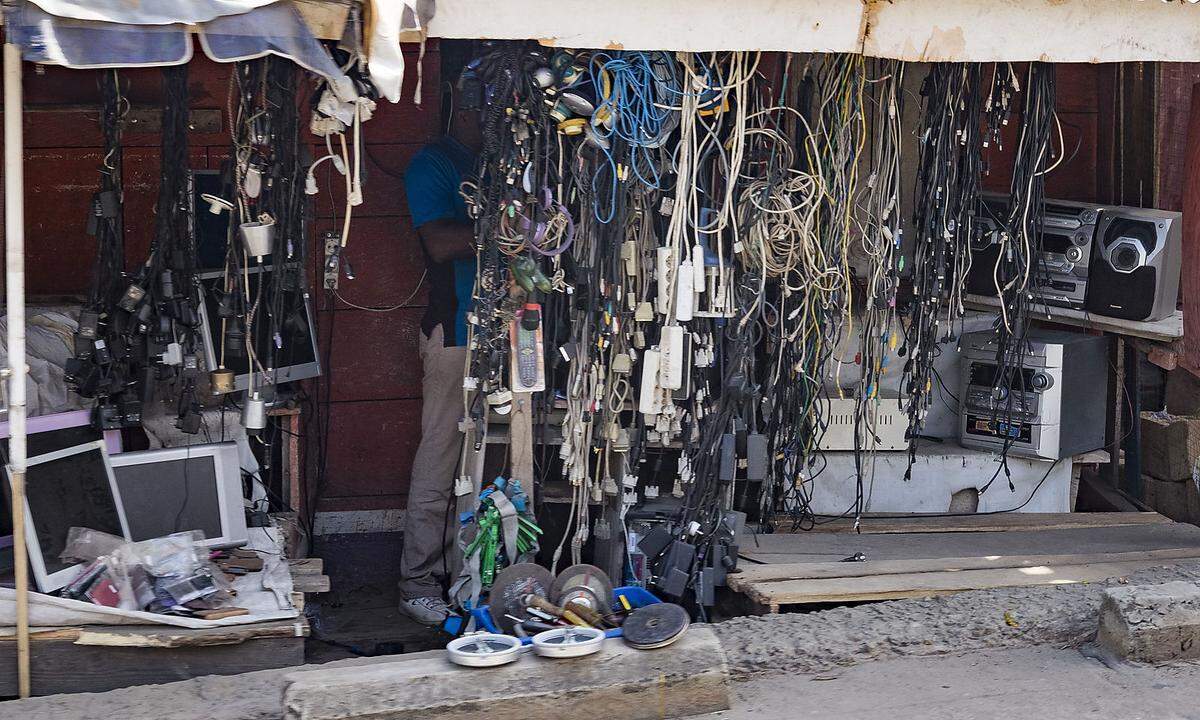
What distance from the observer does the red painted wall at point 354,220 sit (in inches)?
208

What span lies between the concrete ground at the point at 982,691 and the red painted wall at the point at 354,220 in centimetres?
245

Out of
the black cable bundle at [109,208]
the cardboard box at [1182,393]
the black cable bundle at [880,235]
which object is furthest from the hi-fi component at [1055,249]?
the black cable bundle at [109,208]

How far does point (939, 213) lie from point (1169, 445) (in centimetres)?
173

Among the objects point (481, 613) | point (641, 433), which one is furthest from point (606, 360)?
point (481, 613)

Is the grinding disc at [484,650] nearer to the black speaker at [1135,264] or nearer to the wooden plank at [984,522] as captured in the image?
the wooden plank at [984,522]

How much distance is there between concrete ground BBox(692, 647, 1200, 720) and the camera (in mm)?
3760

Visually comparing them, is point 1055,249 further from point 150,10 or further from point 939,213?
point 150,10

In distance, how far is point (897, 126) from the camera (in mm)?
5086

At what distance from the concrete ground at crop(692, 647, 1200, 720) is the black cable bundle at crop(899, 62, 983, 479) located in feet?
4.72

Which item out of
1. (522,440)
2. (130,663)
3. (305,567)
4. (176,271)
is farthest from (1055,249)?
(130,663)

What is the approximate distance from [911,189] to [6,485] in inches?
148

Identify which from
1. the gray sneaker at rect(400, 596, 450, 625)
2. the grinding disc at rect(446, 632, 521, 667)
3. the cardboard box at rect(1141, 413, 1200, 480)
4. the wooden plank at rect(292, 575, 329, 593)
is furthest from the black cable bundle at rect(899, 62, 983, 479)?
the wooden plank at rect(292, 575, 329, 593)

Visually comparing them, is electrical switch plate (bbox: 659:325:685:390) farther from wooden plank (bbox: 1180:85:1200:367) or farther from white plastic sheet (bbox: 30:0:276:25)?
wooden plank (bbox: 1180:85:1200:367)

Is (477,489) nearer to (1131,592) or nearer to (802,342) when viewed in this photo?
(802,342)
